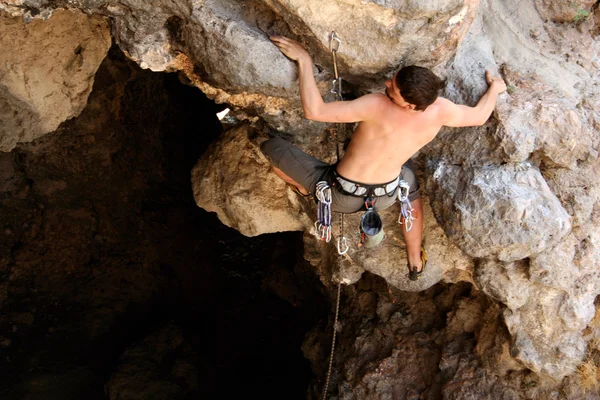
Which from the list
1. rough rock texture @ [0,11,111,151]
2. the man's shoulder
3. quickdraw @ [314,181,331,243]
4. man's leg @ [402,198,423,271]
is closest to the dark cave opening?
rough rock texture @ [0,11,111,151]

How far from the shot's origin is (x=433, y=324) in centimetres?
409

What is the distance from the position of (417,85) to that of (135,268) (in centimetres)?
427

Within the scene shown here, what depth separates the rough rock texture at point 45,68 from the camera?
3510mm

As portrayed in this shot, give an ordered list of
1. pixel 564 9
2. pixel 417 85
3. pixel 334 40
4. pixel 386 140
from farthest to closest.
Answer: pixel 564 9
pixel 386 140
pixel 334 40
pixel 417 85

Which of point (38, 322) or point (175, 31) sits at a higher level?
point (175, 31)

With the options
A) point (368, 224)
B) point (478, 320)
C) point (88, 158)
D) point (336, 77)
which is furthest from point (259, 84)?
point (88, 158)

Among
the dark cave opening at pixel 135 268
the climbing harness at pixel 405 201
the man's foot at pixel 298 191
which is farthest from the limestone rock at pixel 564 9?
the dark cave opening at pixel 135 268

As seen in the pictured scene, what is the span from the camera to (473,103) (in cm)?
288

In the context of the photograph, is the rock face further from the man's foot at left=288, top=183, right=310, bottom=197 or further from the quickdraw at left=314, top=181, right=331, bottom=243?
the quickdraw at left=314, top=181, right=331, bottom=243

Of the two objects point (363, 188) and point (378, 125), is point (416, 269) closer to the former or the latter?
point (363, 188)

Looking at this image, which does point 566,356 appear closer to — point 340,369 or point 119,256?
point 340,369

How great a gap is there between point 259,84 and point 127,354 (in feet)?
12.3

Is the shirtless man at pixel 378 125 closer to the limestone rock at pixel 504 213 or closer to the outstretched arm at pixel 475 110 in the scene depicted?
the outstretched arm at pixel 475 110

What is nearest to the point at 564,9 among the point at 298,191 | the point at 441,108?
the point at 441,108
